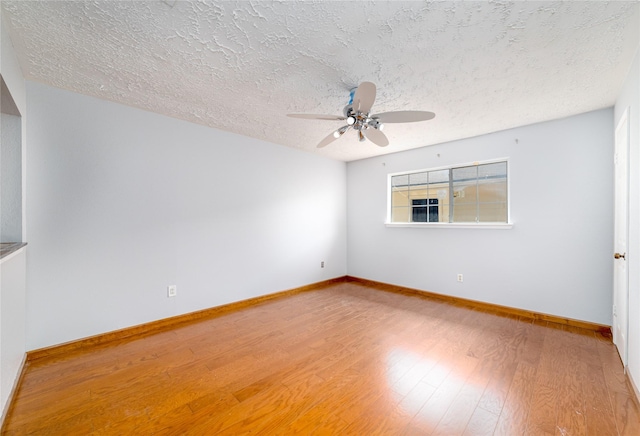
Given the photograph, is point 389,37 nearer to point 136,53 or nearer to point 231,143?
point 136,53

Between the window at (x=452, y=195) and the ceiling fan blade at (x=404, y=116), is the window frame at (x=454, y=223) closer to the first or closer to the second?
the window at (x=452, y=195)

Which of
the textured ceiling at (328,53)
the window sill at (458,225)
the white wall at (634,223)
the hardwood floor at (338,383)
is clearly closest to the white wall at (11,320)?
the hardwood floor at (338,383)

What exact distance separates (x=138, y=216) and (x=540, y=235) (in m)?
4.68

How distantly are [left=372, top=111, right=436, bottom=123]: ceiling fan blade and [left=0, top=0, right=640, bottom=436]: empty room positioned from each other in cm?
3

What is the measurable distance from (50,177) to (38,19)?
4.48ft

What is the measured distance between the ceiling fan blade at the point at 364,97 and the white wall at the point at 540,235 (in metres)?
2.41

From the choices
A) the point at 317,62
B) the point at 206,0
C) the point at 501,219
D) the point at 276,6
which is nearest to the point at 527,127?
the point at 501,219

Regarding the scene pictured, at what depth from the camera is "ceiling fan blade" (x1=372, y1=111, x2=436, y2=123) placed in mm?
2121

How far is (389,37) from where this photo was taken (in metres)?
1.68

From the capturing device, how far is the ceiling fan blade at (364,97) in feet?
5.99

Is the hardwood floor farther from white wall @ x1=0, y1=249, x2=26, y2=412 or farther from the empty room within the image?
white wall @ x1=0, y1=249, x2=26, y2=412

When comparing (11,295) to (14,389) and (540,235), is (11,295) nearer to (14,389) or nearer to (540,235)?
(14,389)

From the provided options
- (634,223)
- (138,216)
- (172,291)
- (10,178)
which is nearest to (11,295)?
(10,178)

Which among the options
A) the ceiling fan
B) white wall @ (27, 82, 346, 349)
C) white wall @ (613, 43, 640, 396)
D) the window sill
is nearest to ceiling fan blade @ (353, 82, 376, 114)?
the ceiling fan
